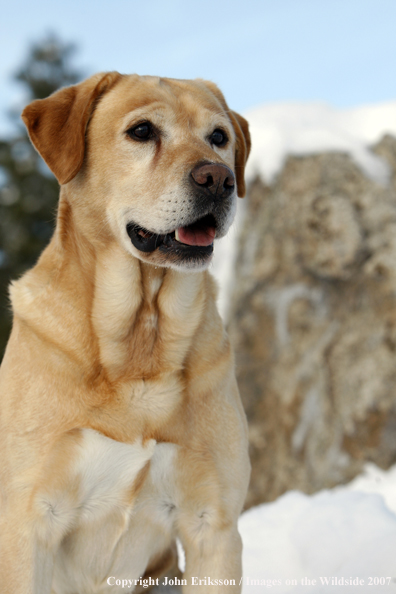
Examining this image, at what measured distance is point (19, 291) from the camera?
106 inches

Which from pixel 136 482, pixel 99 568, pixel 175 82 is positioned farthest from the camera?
pixel 175 82

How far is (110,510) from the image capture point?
7.88 feet

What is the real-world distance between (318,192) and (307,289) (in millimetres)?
1191

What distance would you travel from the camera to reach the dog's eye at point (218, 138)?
284 cm

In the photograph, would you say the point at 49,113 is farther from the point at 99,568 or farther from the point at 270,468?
the point at 270,468

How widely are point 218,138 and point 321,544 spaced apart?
104 inches

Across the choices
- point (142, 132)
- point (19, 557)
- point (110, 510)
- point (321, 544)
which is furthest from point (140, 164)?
point (321, 544)

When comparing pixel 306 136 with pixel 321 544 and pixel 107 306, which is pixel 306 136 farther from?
pixel 107 306

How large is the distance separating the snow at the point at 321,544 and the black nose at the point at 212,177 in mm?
2246

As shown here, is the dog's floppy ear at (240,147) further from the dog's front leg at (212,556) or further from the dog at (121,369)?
the dog's front leg at (212,556)

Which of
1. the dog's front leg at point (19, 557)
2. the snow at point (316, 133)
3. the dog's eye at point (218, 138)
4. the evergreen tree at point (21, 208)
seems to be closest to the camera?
the dog's front leg at point (19, 557)

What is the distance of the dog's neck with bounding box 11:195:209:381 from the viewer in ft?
8.18

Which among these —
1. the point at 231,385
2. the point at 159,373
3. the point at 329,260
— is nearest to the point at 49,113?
the point at 159,373

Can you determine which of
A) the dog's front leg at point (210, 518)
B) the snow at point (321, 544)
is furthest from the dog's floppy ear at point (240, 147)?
the snow at point (321, 544)
